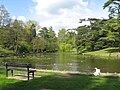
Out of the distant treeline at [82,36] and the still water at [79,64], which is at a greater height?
the distant treeline at [82,36]

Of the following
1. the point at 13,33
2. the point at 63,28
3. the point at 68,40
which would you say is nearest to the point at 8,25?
the point at 13,33

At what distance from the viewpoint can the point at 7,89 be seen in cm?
1106

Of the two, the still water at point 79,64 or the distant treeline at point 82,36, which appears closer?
the still water at point 79,64

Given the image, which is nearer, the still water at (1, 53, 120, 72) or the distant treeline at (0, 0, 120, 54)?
the still water at (1, 53, 120, 72)

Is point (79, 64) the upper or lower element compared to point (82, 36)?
lower

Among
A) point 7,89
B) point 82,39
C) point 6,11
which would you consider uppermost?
point 6,11

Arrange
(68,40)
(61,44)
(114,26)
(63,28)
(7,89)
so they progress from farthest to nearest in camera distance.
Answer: (63,28) < (68,40) < (61,44) < (114,26) < (7,89)

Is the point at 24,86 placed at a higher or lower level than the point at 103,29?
lower

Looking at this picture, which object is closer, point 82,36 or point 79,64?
point 79,64

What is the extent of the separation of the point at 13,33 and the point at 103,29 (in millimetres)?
24803

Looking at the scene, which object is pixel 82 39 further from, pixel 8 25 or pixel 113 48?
pixel 8 25

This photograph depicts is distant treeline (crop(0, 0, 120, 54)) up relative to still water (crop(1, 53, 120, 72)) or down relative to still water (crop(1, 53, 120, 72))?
up

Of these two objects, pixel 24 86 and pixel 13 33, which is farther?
pixel 13 33

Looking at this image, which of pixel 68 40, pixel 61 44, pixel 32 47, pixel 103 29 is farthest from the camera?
pixel 68 40
